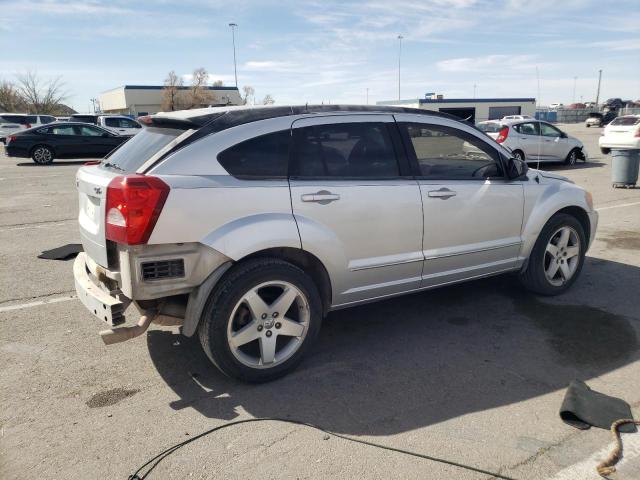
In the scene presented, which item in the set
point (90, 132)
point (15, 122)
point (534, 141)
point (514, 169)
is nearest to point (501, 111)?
point (534, 141)

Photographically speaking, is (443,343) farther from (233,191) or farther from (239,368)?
(233,191)

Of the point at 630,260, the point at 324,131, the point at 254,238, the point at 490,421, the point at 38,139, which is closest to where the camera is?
the point at 490,421

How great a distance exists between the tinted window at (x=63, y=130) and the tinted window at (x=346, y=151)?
18.7 m

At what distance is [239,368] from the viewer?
336 cm

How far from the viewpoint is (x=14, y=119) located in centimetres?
2930

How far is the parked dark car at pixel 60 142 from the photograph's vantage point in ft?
61.7

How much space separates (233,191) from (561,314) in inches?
125

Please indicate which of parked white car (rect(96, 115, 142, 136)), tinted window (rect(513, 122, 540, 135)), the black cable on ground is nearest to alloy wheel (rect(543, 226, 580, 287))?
the black cable on ground

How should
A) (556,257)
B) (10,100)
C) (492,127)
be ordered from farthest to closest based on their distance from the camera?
1. (10,100)
2. (492,127)
3. (556,257)

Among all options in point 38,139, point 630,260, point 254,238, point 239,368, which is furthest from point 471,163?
point 38,139

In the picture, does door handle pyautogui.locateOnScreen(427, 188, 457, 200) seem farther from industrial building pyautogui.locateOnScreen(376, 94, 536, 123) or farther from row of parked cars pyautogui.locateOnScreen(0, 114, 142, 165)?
industrial building pyautogui.locateOnScreen(376, 94, 536, 123)

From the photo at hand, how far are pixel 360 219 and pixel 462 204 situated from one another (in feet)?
3.33

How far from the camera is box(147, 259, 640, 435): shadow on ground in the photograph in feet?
10.5

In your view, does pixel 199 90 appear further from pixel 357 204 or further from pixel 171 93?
pixel 357 204
